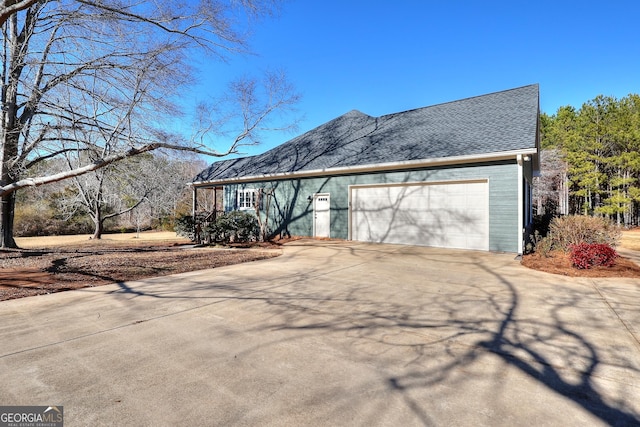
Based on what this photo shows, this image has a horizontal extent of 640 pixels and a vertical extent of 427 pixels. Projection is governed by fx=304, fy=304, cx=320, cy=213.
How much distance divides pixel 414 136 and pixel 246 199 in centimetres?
895

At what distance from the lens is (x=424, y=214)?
1009 centimetres

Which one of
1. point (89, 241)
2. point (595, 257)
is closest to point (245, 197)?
point (89, 241)

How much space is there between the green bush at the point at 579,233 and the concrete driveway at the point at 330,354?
2205 millimetres

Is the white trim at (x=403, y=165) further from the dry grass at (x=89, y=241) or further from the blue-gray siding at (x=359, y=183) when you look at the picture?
the dry grass at (x=89, y=241)

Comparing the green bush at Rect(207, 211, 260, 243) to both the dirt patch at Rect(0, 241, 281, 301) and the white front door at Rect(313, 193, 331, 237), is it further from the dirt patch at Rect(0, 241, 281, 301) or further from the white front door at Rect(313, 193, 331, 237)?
the dirt patch at Rect(0, 241, 281, 301)

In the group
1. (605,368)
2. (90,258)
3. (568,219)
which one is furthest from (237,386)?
(568,219)

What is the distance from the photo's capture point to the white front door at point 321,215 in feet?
41.4

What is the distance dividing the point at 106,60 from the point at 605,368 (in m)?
10.9

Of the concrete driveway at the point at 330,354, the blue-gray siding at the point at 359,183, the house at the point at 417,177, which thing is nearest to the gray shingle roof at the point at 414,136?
the house at the point at 417,177

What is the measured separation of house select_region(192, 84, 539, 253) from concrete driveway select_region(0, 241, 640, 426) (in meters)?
3.91

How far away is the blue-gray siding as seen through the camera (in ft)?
27.9

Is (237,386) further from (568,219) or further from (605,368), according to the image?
(568,219)

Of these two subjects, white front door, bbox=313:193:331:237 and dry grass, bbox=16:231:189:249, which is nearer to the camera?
white front door, bbox=313:193:331:237

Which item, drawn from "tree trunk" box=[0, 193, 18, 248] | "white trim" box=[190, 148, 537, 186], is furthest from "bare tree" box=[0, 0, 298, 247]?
"white trim" box=[190, 148, 537, 186]
